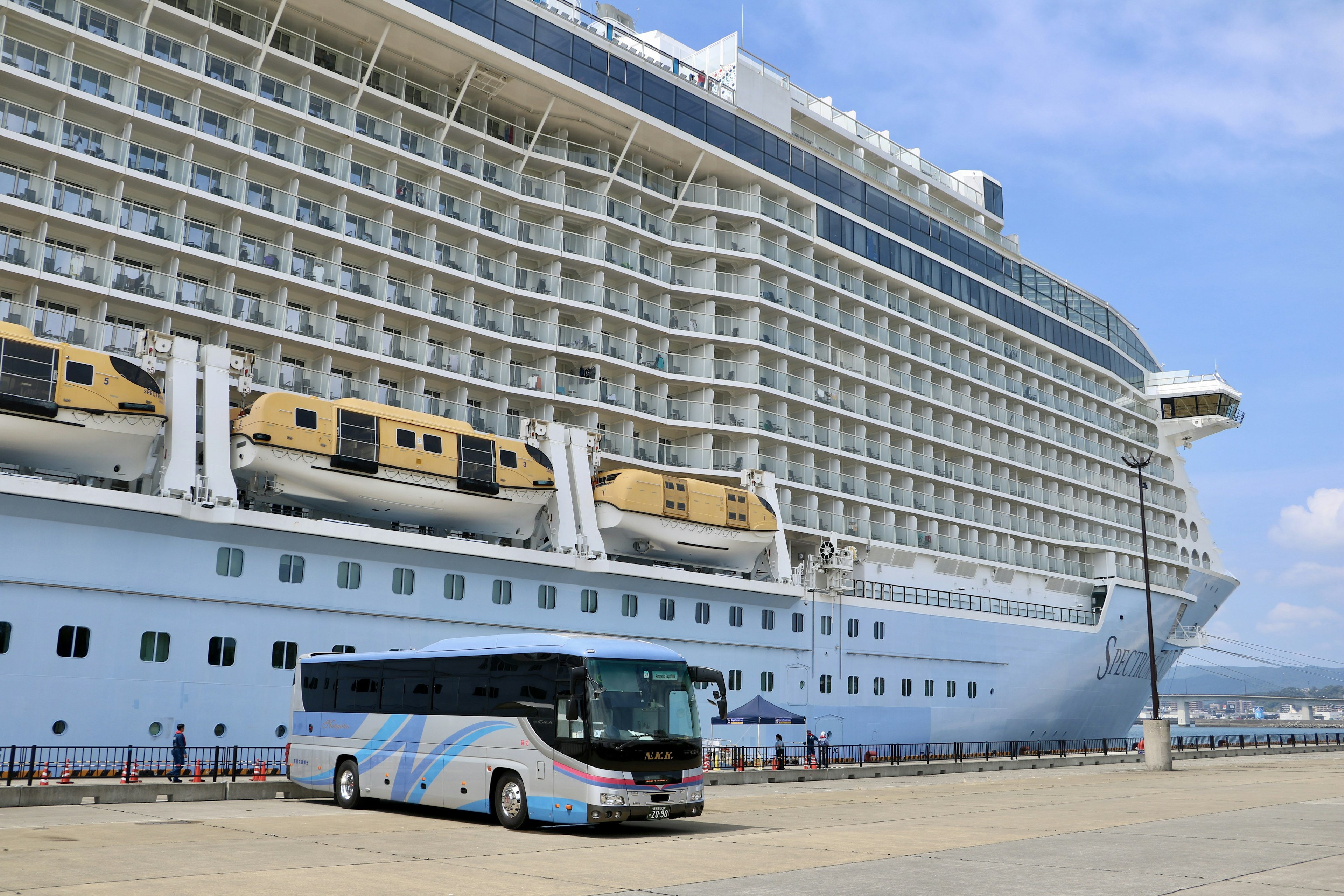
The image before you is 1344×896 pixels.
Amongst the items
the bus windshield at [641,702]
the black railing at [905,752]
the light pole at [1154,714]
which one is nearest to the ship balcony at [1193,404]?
the light pole at [1154,714]

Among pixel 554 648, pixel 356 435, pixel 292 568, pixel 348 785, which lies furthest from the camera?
pixel 356 435

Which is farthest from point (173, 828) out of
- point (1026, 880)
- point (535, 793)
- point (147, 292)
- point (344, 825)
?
point (147, 292)

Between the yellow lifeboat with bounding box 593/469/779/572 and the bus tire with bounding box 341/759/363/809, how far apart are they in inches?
441

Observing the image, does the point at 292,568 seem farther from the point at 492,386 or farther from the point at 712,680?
the point at 712,680

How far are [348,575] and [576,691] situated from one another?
10.2 m

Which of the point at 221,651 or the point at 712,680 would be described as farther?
the point at 221,651

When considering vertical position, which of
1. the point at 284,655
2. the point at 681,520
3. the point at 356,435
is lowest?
the point at 284,655

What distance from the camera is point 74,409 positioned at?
20531 millimetres

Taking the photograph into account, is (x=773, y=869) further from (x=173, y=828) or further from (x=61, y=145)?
(x=61, y=145)

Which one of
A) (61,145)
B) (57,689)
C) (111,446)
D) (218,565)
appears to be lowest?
(57,689)

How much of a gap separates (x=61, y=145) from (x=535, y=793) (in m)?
18.3

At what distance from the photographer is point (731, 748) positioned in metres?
29.0

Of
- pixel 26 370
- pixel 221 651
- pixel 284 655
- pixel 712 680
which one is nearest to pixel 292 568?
pixel 284 655

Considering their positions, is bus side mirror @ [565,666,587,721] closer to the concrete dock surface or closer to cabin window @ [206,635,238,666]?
the concrete dock surface
